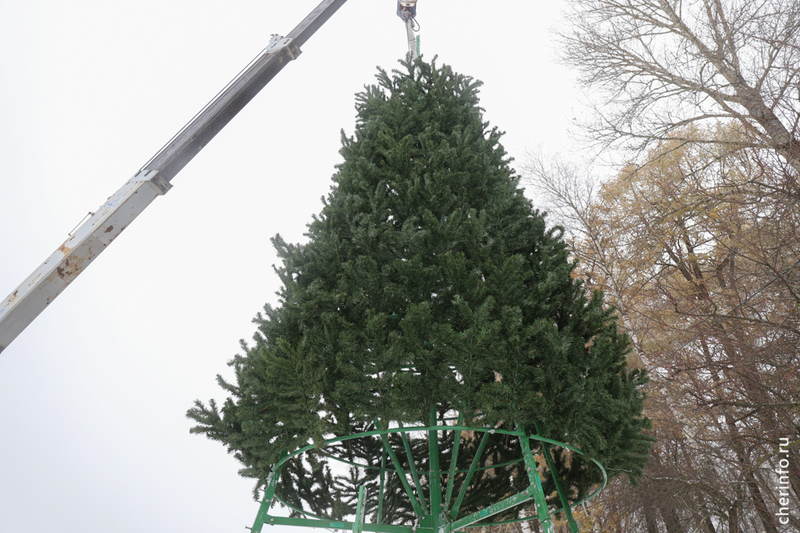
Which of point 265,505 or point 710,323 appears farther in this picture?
point 710,323

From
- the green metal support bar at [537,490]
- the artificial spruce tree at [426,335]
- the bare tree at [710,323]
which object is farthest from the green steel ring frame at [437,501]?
the bare tree at [710,323]

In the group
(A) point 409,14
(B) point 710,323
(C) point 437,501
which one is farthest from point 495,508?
(A) point 409,14

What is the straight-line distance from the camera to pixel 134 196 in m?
4.68

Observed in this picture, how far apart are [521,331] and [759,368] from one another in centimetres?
451

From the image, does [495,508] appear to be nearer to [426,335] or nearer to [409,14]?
[426,335]

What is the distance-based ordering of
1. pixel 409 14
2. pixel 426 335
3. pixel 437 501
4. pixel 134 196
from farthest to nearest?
pixel 409 14 → pixel 437 501 → pixel 134 196 → pixel 426 335

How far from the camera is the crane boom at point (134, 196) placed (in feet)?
13.1

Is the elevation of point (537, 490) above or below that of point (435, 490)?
below

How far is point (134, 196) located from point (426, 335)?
329 centimetres

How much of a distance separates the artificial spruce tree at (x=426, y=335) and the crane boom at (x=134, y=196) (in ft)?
5.53

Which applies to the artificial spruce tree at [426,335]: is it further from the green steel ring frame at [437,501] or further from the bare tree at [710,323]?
the bare tree at [710,323]

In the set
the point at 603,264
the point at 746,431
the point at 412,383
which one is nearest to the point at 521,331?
the point at 412,383

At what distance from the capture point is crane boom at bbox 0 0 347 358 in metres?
4.00

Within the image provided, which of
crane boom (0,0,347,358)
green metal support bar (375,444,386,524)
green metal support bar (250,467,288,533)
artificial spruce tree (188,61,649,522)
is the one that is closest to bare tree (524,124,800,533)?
artificial spruce tree (188,61,649,522)
